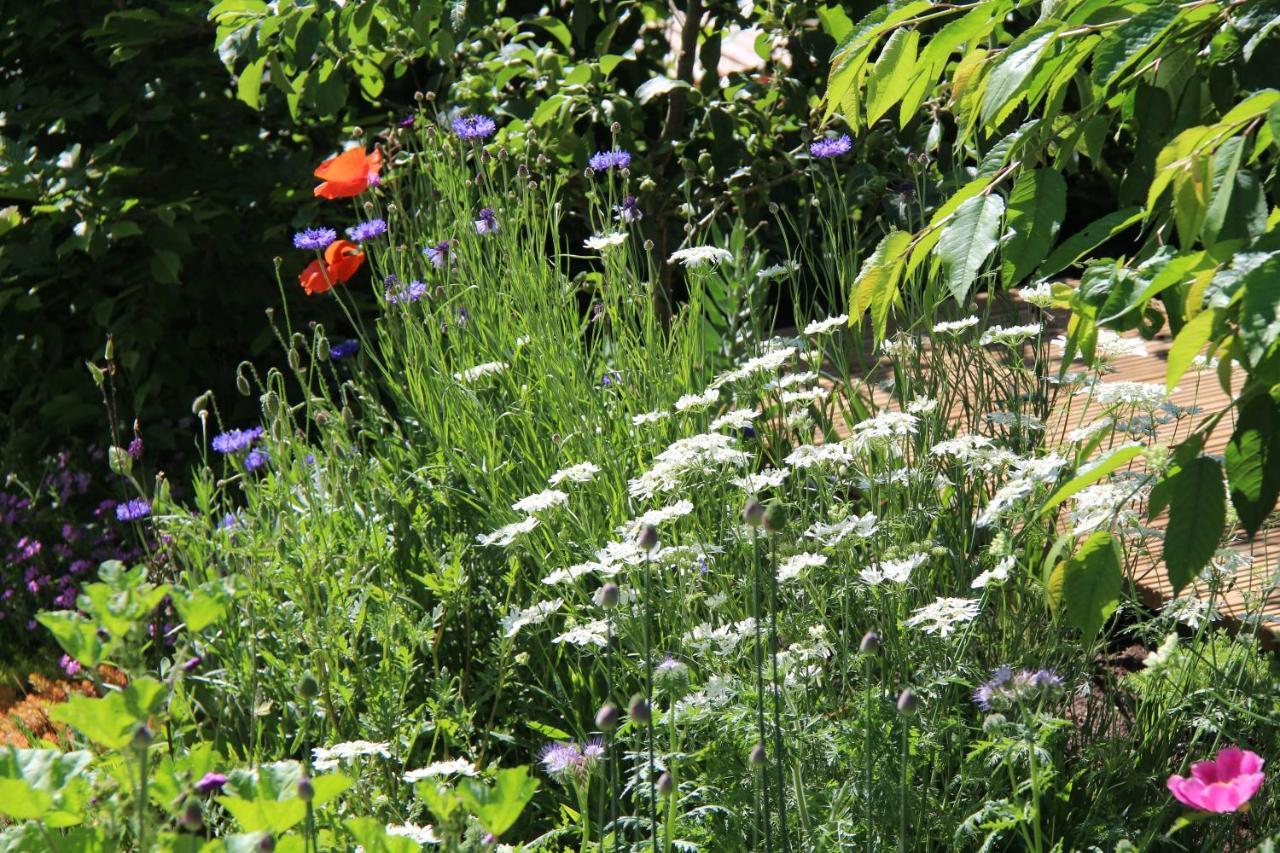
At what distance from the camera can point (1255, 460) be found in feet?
4.81

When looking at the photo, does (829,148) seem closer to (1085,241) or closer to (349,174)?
(349,174)

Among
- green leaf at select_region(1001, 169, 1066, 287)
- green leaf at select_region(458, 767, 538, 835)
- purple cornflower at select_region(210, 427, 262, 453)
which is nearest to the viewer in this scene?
green leaf at select_region(458, 767, 538, 835)

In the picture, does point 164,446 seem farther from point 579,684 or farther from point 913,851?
point 913,851

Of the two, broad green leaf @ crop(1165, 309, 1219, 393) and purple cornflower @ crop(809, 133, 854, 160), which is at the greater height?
broad green leaf @ crop(1165, 309, 1219, 393)

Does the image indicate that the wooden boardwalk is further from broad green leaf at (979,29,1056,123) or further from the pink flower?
broad green leaf at (979,29,1056,123)

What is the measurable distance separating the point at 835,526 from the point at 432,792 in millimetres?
916

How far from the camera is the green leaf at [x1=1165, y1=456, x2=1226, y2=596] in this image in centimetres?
142

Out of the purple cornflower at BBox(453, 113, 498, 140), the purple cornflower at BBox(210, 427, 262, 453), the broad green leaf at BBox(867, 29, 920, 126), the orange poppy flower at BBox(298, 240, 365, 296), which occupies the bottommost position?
the purple cornflower at BBox(210, 427, 262, 453)

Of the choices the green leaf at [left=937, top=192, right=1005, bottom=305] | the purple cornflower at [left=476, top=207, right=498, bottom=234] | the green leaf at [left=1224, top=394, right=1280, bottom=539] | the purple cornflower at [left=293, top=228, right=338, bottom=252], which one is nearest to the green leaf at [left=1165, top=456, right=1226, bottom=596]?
the green leaf at [left=1224, top=394, right=1280, bottom=539]

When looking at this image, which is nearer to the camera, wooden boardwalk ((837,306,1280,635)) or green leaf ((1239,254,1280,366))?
green leaf ((1239,254,1280,366))

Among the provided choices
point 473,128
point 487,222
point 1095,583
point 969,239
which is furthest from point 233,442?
point 1095,583

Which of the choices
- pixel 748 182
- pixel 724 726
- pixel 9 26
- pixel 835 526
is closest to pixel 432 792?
pixel 724 726

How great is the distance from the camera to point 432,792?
4.64 feet

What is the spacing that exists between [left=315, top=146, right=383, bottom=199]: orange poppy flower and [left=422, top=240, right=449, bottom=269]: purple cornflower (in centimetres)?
23
